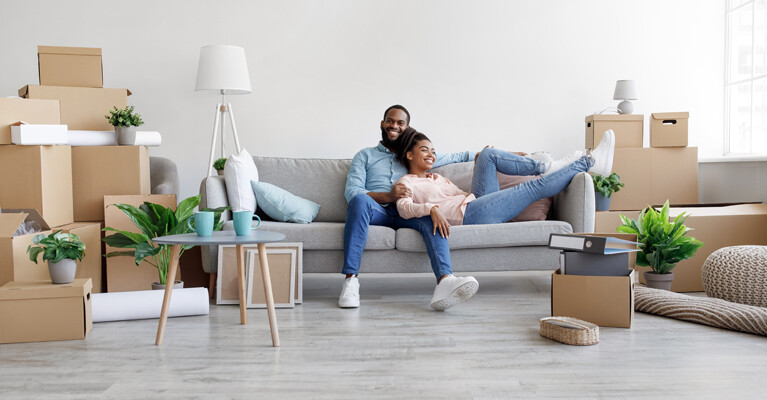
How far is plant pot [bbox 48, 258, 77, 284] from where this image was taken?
2.56 m

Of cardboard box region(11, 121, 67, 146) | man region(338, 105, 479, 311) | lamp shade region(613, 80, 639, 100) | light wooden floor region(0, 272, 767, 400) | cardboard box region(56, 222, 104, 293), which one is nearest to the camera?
light wooden floor region(0, 272, 767, 400)

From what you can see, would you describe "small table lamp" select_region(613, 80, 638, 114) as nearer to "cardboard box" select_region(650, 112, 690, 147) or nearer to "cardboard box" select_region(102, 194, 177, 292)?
"cardboard box" select_region(650, 112, 690, 147)

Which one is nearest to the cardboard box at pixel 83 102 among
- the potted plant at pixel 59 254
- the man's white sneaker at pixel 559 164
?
the potted plant at pixel 59 254

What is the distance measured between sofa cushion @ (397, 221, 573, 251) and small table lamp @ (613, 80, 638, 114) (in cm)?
156

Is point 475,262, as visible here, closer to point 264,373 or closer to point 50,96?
point 264,373

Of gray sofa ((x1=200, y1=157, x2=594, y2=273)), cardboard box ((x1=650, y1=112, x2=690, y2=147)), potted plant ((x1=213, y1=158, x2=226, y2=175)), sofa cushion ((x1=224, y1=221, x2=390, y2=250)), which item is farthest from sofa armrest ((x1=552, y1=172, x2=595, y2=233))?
potted plant ((x1=213, y1=158, x2=226, y2=175))

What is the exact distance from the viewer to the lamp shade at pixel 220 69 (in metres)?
4.16

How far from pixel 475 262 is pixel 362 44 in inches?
83.4

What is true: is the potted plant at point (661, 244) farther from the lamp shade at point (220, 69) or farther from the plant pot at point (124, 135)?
the plant pot at point (124, 135)

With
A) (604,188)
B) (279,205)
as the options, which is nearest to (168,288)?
(279,205)

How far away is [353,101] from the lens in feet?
15.4

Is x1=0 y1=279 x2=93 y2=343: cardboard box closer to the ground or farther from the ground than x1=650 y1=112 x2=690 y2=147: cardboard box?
closer to the ground

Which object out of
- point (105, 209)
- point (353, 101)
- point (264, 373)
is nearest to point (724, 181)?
point (353, 101)

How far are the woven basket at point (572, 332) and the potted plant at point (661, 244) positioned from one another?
3.00 ft
